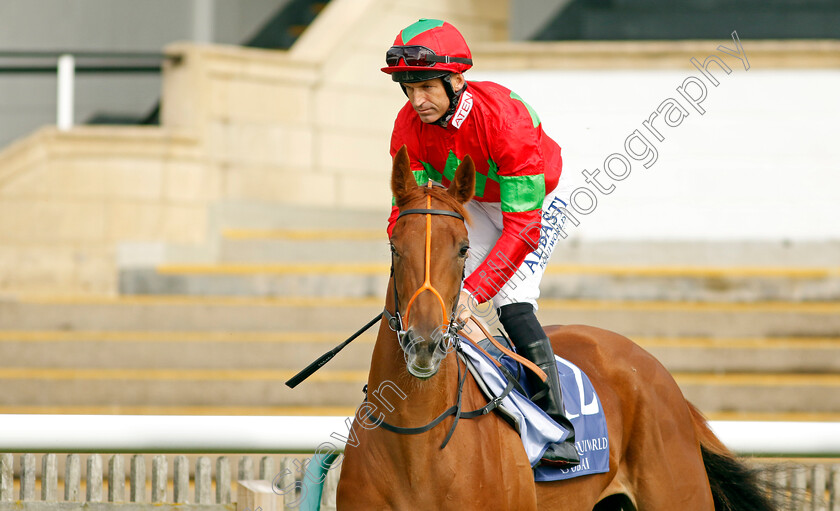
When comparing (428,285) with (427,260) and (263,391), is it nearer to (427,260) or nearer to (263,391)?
(427,260)

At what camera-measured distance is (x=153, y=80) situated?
1120cm

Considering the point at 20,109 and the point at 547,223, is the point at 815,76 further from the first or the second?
the point at 20,109

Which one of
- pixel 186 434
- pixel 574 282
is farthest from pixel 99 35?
pixel 186 434

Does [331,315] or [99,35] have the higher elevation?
[99,35]

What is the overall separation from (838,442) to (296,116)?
24.6ft

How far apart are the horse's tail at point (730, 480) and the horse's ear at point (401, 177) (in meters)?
1.96

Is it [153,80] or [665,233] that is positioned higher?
[153,80]

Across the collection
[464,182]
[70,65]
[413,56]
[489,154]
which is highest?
[70,65]

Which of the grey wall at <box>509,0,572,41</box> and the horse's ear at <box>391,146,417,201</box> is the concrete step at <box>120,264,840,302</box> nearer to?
the grey wall at <box>509,0,572,41</box>

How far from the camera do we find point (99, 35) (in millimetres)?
11664

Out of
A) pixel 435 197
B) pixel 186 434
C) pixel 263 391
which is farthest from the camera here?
pixel 263 391

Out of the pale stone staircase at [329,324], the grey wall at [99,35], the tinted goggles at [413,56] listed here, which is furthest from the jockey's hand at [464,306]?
the grey wall at [99,35]

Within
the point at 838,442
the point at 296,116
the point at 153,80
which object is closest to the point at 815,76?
the point at 296,116

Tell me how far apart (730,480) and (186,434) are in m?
2.37
